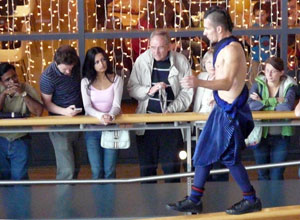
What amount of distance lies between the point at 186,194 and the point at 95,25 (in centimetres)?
261

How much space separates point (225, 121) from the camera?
6125 mm

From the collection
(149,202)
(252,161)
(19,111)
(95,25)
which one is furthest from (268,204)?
(95,25)

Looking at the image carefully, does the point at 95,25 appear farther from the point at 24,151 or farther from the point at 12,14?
the point at 24,151

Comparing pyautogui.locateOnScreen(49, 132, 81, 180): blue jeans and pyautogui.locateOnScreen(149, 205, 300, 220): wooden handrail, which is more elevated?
pyautogui.locateOnScreen(49, 132, 81, 180): blue jeans

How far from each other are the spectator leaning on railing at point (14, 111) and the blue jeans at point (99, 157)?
47 cm

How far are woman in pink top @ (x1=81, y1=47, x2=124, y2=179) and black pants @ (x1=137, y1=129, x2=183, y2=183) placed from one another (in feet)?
0.74

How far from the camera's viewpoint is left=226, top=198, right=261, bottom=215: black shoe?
247 inches

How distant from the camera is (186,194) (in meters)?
6.85

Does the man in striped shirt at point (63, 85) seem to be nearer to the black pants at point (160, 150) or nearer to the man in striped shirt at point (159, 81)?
the man in striped shirt at point (159, 81)

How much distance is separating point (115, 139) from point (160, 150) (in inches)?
13.9

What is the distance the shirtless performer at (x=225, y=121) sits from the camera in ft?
19.6

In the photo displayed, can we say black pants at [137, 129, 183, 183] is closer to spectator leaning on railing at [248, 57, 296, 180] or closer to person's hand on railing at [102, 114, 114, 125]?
person's hand on railing at [102, 114, 114, 125]

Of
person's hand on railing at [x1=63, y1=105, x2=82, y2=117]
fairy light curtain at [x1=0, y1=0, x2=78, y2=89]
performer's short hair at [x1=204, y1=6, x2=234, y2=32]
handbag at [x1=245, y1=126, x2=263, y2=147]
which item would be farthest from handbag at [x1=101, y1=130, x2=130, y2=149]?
fairy light curtain at [x1=0, y1=0, x2=78, y2=89]

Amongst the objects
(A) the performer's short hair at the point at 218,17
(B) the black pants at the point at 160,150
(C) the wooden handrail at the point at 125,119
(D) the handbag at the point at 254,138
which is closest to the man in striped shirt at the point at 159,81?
(B) the black pants at the point at 160,150
